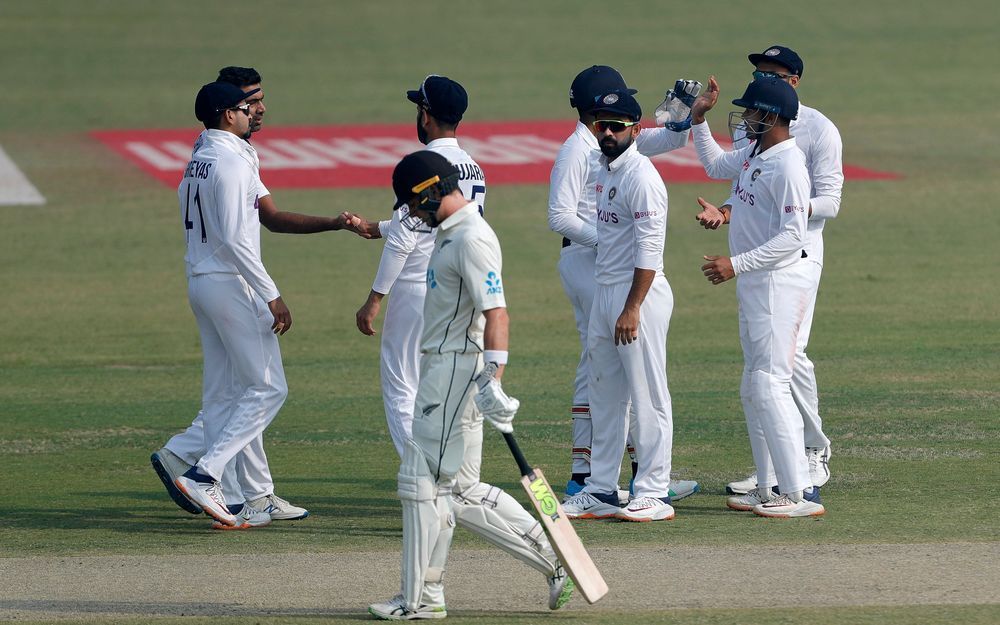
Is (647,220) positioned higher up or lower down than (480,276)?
higher up

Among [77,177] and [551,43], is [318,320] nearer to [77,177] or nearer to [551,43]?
[77,177]

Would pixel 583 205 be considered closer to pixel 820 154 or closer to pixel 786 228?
pixel 786 228

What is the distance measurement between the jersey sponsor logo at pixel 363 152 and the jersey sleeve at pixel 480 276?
1494 cm

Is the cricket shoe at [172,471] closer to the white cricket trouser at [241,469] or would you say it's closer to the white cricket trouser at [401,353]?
the white cricket trouser at [241,469]

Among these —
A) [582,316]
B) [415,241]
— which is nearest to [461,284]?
[415,241]

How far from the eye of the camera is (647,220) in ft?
26.2

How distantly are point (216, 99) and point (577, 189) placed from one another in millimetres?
2197

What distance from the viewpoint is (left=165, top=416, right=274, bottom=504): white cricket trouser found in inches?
327

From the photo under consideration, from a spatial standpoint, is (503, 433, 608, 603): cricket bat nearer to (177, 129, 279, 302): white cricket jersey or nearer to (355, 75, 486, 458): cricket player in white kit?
(355, 75, 486, 458): cricket player in white kit

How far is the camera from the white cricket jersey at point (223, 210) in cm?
811

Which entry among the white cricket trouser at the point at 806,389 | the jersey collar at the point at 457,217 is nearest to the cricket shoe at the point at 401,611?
the jersey collar at the point at 457,217

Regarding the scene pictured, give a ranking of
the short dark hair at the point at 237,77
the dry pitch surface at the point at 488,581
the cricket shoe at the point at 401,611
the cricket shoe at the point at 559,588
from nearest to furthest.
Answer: the cricket shoe at the point at 401,611 → the cricket shoe at the point at 559,588 → the dry pitch surface at the point at 488,581 → the short dark hair at the point at 237,77

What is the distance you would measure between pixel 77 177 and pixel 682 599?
17.2m

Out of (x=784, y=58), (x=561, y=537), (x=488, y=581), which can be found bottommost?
(x=488, y=581)
